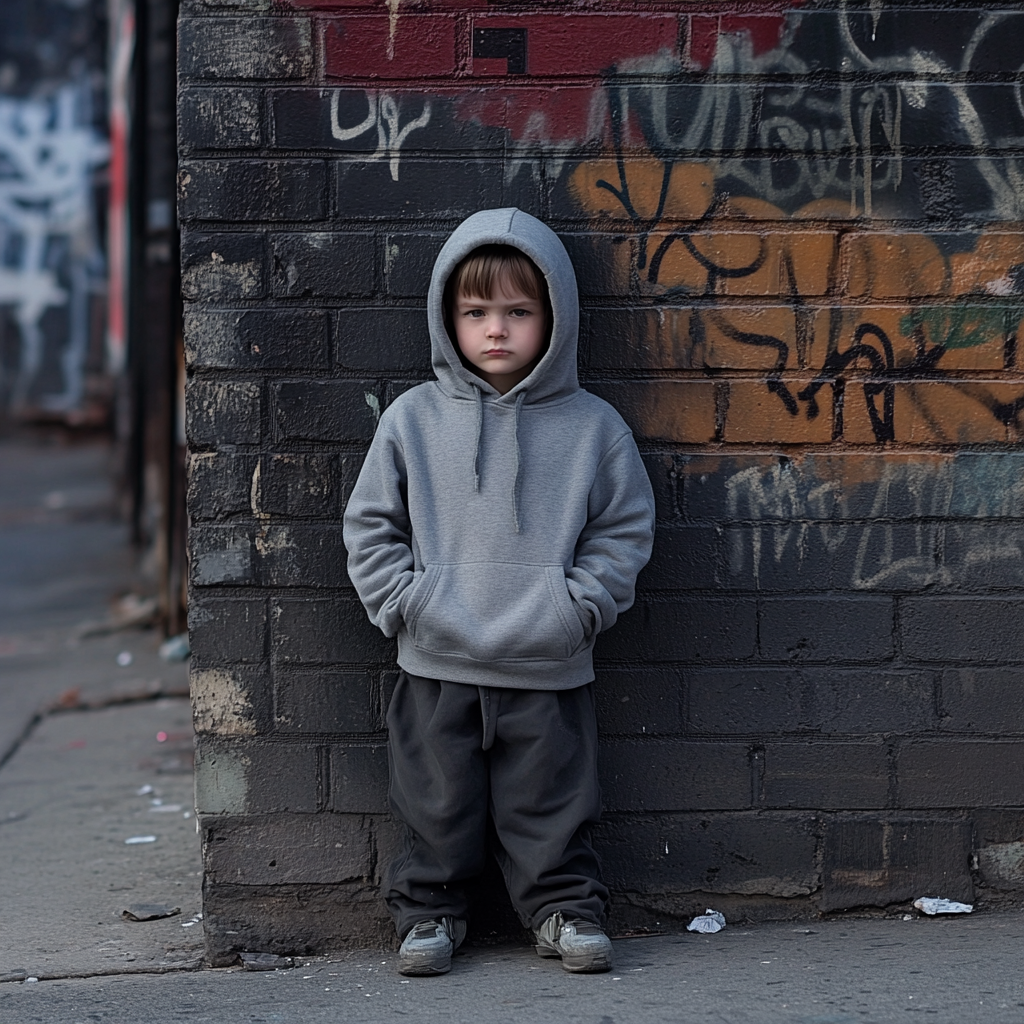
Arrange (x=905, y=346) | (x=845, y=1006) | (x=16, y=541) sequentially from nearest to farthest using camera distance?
(x=845, y=1006) < (x=905, y=346) < (x=16, y=541)

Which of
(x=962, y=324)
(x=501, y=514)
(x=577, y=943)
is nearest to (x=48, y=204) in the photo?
(x=501, y=514)

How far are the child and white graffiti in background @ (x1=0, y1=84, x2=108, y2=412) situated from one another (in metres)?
13.9

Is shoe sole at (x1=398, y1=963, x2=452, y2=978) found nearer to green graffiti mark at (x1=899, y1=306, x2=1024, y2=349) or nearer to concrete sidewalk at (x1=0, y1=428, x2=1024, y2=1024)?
concrete sidewalk at (x1=0, y1=428, x2=1024, y2=1024)

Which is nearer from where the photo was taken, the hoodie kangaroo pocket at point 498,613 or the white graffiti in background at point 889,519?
the hoodie kangaroo pocket at point 498,613

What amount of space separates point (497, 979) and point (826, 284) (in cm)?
173

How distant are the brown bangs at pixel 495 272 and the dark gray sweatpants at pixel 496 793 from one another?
859mm

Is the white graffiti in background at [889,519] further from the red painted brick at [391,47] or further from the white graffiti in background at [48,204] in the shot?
the white graffiti in background at [48,204]

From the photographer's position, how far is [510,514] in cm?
284

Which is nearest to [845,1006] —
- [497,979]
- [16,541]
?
[497,979]

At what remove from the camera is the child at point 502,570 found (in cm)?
282

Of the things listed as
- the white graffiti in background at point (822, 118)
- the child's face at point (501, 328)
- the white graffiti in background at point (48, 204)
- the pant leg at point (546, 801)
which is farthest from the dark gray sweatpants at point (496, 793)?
the white graffiti in background at point (48, 204)

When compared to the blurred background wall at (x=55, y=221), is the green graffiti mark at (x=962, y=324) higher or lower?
lower

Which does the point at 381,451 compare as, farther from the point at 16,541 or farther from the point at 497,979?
the point at 16,541

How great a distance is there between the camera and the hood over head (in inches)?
111
